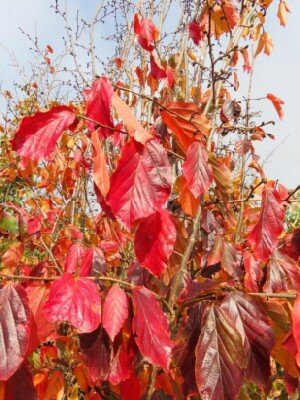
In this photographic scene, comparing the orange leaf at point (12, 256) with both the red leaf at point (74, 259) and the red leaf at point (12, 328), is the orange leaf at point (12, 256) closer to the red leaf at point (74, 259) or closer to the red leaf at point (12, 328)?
the red leaf at point (74, 259)

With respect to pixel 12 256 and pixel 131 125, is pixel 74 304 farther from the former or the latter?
pixel 12 256

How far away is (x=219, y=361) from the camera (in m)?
0.88

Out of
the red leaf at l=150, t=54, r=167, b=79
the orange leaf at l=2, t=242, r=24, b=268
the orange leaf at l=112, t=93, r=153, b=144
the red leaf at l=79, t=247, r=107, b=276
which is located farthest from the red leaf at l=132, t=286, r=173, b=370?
the orange leaf at l=2, t=242, r=24, b=268

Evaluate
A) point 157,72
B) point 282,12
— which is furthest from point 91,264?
point 282,12

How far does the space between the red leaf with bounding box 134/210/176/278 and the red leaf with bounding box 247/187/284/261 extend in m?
0.34

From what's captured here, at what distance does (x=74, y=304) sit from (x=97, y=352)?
0.73ft

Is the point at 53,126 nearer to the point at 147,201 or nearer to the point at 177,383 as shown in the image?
the point at 147,201

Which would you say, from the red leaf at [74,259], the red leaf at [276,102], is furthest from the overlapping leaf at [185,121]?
the red leaf at [276,102]

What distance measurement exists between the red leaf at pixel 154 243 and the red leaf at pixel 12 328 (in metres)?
0.34

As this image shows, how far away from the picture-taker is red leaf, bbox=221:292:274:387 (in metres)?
0.95

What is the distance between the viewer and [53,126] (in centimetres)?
100

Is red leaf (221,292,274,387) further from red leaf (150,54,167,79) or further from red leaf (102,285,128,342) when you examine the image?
red leaf (150,54,167,79)

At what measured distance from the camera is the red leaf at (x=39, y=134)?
973 millimetres

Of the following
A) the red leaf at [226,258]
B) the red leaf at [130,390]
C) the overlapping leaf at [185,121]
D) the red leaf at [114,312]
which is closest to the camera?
the red leaf at [114,312]
